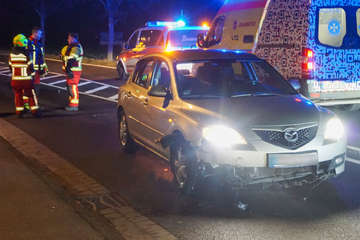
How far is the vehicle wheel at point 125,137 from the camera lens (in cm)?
777

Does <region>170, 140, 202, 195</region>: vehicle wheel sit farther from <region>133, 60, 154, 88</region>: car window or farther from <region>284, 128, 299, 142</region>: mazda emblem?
<region>133, 60, 154, 88</region>: car window

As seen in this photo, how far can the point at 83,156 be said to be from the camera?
309 inches

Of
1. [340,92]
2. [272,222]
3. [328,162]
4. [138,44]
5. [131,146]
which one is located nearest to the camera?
[272,222]

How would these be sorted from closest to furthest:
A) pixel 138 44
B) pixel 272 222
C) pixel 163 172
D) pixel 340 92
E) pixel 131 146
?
pixel 272 222
pixel 163 172
pixel 131 146
pixel 340 92
pixel 138 44

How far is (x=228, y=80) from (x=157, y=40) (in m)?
10.9

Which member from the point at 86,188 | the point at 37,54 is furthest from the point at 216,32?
the point at 86,188

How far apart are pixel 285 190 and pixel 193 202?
97 centimetres

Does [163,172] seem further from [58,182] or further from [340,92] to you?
[340,92]

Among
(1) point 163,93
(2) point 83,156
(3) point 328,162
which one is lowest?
(2) point 83,156

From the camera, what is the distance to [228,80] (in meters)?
6.59

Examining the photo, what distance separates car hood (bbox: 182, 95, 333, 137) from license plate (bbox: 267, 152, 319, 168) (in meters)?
0.31

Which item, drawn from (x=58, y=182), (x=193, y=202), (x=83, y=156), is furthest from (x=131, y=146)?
(x=193, y=202)

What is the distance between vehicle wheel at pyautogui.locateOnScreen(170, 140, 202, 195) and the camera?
5.51 m

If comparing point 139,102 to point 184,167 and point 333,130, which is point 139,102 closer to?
point 184,167
